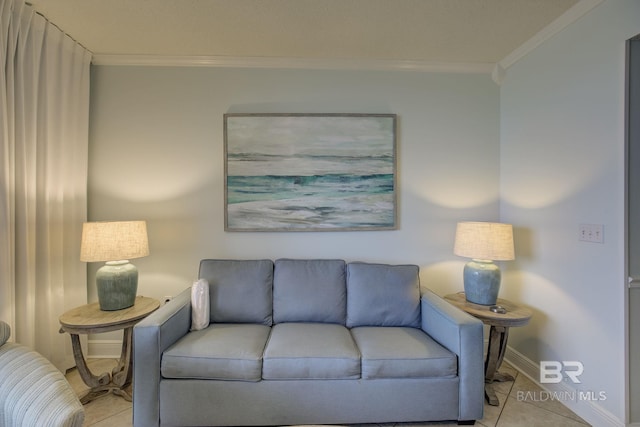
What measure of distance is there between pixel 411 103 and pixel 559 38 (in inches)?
42.2

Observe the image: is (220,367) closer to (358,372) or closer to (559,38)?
(358,372)

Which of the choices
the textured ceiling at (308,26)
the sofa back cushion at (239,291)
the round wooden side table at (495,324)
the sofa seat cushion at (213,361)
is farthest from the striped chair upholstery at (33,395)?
the round wooden side table at (495,324)

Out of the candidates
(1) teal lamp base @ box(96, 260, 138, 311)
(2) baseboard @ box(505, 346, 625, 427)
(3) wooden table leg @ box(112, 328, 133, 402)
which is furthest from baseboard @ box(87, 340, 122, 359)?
(2) baseboard @ box(505, 346, 625, 427)

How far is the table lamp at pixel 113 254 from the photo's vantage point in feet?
6.51

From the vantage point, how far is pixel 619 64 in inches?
66.5

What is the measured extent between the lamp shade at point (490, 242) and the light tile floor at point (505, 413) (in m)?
0.97

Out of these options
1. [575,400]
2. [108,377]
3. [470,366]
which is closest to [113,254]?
[108,377]

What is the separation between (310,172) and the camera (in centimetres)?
259

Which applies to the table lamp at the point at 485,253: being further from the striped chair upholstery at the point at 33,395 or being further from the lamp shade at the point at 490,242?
the striped chair upholstery at the point at 33,395

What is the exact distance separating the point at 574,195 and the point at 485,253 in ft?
2.17

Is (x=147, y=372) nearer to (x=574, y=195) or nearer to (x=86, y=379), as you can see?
(x=86, y=379)

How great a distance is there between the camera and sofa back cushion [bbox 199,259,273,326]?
219 centimetres

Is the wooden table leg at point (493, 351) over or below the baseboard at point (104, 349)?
over

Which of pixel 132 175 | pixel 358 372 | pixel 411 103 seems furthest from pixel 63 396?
pixel 411 103
